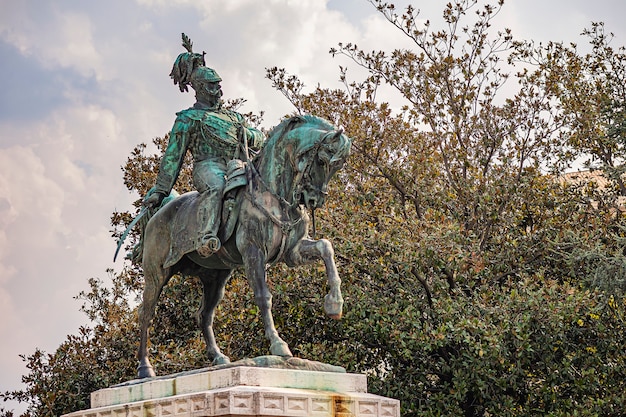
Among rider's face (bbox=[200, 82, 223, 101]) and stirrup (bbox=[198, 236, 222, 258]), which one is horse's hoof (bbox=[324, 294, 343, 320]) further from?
rider's face (bbox=[200, 82, 223, 101])

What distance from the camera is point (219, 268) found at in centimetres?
950

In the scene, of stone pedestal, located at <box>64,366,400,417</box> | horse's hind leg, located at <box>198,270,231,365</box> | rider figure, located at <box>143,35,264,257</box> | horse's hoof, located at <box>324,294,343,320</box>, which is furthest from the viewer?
horse's hind leg, located at <box>198,270,231,365</box>

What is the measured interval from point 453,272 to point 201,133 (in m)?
6.58

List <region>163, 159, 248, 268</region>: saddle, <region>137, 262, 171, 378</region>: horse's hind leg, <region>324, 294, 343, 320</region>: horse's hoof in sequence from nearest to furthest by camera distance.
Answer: <region>324, 294, 343, 320</region>: horse's hoof
<region>163, 159, 248, 268</region>: saddle
<region>137, 262, 171, 378</region>: horse's hind leg

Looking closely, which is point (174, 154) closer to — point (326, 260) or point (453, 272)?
point (326, 260)

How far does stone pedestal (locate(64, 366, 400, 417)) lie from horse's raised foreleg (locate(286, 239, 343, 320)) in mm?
520

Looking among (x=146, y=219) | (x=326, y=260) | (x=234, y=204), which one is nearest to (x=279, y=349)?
(x=326, y=260)

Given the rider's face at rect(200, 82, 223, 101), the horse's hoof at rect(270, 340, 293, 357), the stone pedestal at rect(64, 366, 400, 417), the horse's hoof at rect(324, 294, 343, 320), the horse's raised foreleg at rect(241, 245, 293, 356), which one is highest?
the rider's face at rect(200, 82, 223, 101)

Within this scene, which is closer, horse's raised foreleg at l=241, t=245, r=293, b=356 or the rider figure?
horse's raised foreleg at l=241, t=245, r=293, b=356

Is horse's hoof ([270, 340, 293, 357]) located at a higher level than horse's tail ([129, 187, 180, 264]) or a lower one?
lower

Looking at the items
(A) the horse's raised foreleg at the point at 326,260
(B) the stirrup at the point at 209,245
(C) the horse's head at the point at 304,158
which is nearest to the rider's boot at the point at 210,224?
(B) the stirrup at the point at 209,245

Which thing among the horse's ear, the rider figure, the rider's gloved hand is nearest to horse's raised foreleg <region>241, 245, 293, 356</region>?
the horse's ear

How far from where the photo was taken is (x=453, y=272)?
603 inches

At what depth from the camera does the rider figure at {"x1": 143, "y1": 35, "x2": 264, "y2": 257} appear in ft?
31.5
